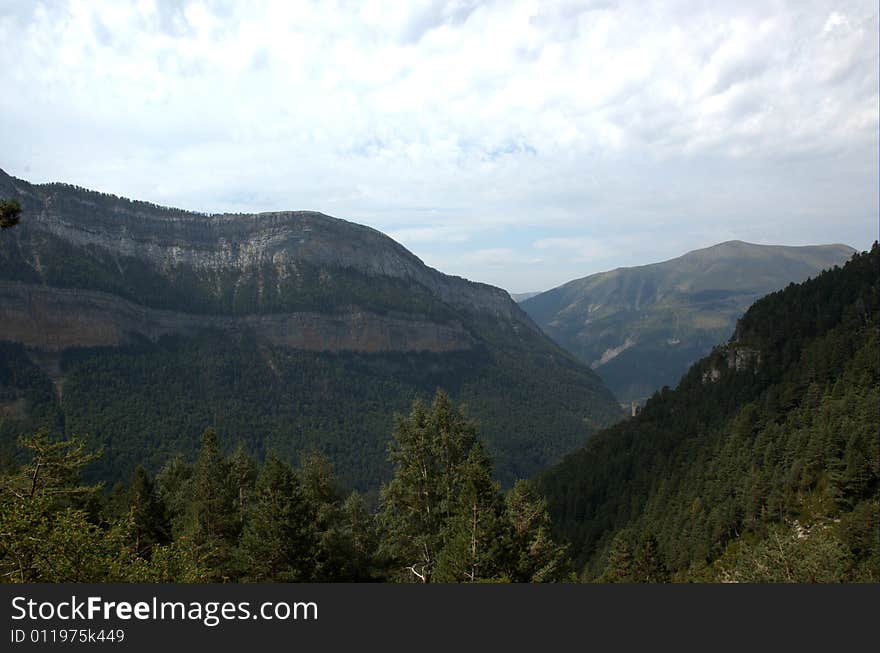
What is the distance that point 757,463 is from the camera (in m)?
82.4

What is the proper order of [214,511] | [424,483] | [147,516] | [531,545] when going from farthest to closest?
[147,516]
[214,511]
[424,483]
[531,545]

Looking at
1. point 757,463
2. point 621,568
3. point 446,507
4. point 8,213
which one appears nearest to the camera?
point 8,213

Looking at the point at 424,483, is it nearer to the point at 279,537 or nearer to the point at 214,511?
the point at 279,537

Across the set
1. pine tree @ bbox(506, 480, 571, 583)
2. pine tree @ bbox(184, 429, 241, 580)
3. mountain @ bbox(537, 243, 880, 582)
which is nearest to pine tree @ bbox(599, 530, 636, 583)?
mountain @ bbox(537, 243, 880, 582)

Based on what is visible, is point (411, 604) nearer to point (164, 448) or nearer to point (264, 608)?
point (264, 608)

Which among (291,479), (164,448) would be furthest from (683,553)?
(164,448)

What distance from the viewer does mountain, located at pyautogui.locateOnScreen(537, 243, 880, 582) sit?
51344 mm

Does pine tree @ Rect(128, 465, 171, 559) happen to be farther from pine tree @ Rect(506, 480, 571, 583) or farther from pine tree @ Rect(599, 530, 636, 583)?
pine tree @ Rect(599, 530, 636, 583)

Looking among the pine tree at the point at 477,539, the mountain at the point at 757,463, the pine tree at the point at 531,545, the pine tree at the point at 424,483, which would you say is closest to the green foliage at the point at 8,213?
the pine tree at the point at 424,483

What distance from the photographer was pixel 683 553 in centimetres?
7300

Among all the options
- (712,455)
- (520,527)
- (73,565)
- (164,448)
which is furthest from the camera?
(164,448)

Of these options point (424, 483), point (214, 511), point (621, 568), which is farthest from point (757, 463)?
point (214, 511)

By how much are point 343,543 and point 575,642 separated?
2524cm

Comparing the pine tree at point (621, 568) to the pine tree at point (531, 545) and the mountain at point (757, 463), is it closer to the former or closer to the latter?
the mountain at point (757, 463)
